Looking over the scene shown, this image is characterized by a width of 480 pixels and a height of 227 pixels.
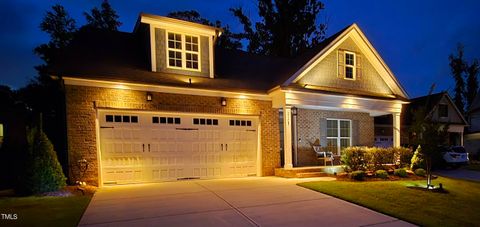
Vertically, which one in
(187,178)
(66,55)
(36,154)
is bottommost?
(187,178)

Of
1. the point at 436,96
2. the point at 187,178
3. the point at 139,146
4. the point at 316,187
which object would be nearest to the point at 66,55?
the point at 139,146

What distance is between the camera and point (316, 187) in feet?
24.5

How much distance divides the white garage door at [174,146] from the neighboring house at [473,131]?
24.7 meters

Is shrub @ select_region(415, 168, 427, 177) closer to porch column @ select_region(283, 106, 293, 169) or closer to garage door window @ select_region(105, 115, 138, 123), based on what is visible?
porch column @ select_region(283, 106, 293, 169)

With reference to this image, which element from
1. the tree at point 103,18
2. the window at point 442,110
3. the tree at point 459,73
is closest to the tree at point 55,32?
the tree at point 103,18

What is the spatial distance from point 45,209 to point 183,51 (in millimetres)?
6574

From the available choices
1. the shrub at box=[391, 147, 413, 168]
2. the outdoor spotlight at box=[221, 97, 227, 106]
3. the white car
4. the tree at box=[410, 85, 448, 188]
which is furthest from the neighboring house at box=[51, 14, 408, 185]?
the white car

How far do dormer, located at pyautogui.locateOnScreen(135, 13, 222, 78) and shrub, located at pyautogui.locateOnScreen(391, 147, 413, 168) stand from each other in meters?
8.32

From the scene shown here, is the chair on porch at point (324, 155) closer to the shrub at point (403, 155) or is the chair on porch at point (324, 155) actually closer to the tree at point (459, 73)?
the shrub at point (403, 155)

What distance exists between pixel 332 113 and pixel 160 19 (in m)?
9.09

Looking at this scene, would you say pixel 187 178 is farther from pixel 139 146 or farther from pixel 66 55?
pixel 66 55

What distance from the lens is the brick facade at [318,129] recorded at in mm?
11914

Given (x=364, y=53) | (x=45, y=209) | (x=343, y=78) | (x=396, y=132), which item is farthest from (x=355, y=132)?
(x=45, y=209)

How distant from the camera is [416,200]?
6215 millimetres
